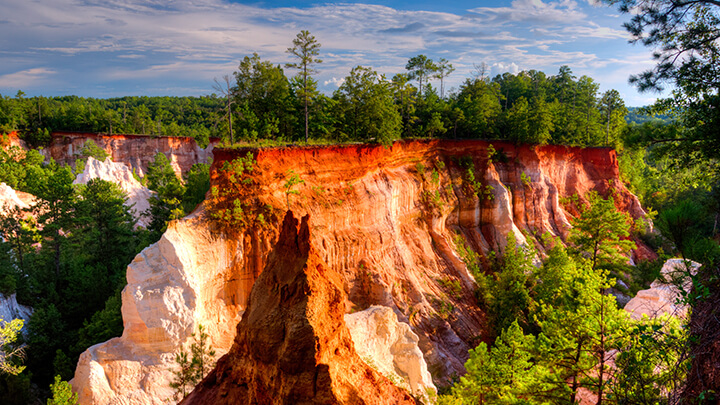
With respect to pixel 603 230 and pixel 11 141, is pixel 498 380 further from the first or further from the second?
pixel 11 141

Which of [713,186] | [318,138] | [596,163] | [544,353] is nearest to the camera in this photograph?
[713,186]

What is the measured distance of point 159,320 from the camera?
615 inches

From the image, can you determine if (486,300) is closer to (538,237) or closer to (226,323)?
(538,237)

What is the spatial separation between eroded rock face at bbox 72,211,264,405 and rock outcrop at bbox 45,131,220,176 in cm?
4164

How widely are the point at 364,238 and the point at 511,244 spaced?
10282 millimetres

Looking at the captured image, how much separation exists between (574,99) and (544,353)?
44.9 meters

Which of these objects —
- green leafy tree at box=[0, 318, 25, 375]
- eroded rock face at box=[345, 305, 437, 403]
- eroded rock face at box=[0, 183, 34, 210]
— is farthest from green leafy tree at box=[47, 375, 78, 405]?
eroded rock face at box=[0, 183, 34, 210]

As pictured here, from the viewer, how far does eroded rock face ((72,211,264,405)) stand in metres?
15.1

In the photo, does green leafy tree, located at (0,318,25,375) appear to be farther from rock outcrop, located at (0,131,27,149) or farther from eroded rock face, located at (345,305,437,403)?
rock outcrop, located at (0,131,27,149)

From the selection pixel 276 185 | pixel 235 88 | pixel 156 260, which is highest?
pixel 235 88

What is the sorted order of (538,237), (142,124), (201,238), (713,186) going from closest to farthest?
(713,186) → (201,238) → (538,237) → (142,124)

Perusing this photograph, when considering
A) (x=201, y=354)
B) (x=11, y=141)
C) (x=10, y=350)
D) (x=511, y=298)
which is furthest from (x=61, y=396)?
(x=11, y=141)

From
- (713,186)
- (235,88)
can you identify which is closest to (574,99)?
(235,88)

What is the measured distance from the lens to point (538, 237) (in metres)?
36.1
